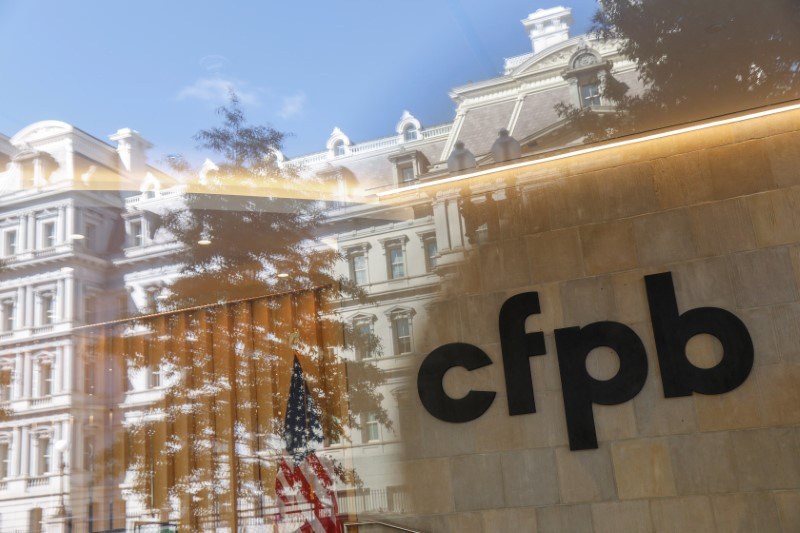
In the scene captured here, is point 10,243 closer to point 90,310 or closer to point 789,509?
point 90,310

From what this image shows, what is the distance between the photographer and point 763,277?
5.93 metres

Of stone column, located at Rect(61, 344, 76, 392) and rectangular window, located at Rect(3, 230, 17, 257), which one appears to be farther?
rectangular window, located at Rect(3, 230, 17, 257)

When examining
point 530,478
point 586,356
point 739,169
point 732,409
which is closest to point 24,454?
point 530,478

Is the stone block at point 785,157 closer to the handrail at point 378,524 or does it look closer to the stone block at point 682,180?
the stone block at point 682,180

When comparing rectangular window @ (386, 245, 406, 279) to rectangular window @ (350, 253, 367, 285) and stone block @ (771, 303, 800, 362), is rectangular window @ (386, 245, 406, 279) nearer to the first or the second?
rectangular window @ (350, 253, 367, 285)

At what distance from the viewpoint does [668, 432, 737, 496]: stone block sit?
568 centimetres

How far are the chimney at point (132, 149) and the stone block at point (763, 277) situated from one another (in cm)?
532

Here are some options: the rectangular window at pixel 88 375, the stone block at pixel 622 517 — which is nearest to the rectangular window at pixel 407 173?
the stone block at pixel 622 517

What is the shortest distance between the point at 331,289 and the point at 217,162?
168 cm

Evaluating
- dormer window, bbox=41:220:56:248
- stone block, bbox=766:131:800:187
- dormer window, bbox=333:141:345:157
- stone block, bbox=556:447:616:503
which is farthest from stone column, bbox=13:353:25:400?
stone block, bbox=766:131:800:187

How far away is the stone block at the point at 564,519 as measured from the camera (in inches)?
231

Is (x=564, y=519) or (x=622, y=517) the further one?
(x=564, y=519)

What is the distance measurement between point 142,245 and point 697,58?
528 centimetres

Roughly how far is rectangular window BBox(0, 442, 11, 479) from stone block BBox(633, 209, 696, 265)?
606 centimetres
